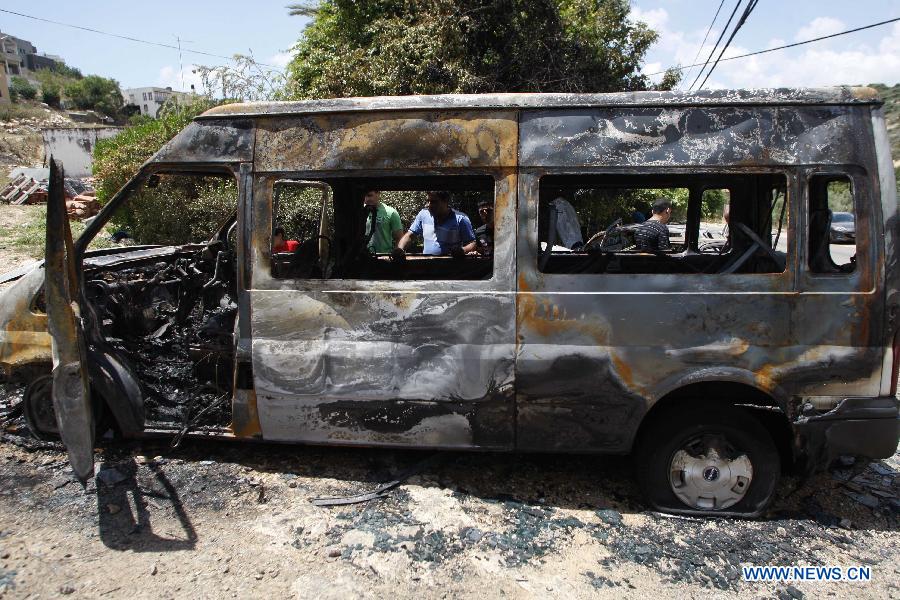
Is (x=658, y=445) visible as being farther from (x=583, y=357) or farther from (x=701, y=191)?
(x=701, y=191)

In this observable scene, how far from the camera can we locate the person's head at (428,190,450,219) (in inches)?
210

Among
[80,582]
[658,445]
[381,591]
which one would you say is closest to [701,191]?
[658,445]

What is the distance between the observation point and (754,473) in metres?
3.41

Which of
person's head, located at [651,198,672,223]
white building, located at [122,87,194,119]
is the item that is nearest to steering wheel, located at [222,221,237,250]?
person's head, located at [651,198,672,223]

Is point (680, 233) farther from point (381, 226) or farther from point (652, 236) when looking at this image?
point (381, 226)

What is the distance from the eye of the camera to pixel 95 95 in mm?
62625

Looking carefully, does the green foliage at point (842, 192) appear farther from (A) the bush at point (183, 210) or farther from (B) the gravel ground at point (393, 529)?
(A) the bush at point (183, 210)

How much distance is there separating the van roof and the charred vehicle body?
0.01 meters

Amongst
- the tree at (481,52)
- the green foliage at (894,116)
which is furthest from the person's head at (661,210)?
the green foliage at (894,116)

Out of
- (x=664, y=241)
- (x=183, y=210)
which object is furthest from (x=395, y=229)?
(x=183, y=210)

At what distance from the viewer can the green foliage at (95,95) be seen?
202 feet

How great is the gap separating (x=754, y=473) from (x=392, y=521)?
2.12m

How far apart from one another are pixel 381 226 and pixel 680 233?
277 centimetres

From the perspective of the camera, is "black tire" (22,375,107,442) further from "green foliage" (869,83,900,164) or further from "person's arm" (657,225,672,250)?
"green foliage" (869,83,900,164)
